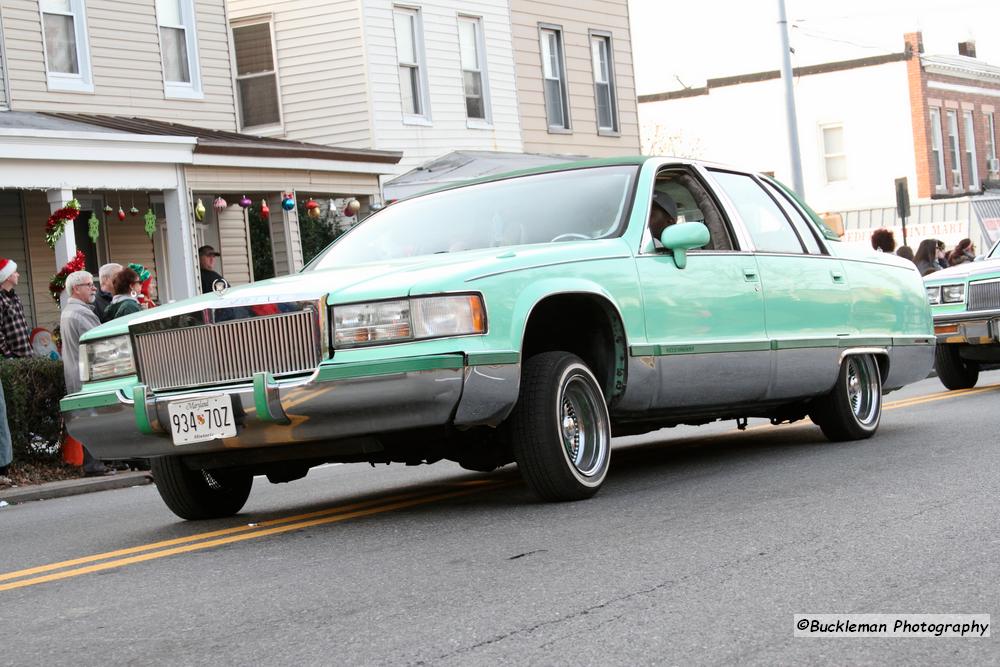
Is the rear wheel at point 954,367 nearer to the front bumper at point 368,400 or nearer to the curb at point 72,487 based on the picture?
the curb at point 72,487

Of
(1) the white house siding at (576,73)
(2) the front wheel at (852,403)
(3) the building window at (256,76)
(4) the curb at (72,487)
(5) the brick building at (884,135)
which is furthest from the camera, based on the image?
(5) the brick building at (884,135)

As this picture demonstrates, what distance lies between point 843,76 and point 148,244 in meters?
26.7

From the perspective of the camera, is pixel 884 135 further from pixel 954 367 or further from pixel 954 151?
pixel 954 367

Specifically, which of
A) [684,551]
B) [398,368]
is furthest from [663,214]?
[684,551]

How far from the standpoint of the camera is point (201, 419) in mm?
6457

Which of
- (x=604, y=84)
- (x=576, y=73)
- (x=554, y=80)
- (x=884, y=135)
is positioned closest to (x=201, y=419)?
(x=554, y=80)

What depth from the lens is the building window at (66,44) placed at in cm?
1912

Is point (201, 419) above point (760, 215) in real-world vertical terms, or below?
below

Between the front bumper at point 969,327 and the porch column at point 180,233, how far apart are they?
938cm

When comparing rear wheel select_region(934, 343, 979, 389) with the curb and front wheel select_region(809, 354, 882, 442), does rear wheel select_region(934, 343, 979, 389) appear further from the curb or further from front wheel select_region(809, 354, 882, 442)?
the curb

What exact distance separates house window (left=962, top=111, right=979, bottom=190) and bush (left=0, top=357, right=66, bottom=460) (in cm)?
3652

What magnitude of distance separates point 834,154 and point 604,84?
1523cm

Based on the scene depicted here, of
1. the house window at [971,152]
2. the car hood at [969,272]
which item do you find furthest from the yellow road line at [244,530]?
the house window at [971,152]

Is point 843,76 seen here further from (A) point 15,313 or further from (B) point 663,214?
(B) point 663,214
